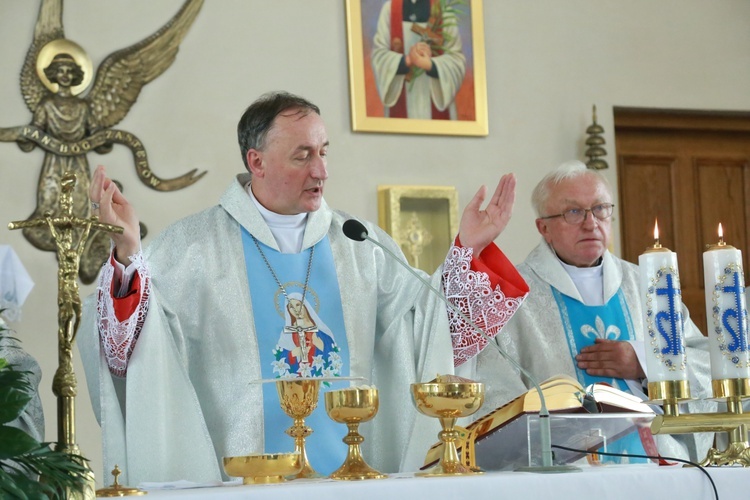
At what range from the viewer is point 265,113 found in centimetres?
415

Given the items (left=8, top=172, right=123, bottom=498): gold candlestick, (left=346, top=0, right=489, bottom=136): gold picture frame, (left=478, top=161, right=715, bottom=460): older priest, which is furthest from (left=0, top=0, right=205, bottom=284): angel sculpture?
(left=8, top=172, right=123, bottom=498): gold candlestick

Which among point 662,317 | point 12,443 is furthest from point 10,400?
point 662,317

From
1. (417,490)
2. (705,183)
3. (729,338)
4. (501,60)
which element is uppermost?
(501,60)

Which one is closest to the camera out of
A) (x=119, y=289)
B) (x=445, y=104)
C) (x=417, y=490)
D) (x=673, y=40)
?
(x=417, y=490)

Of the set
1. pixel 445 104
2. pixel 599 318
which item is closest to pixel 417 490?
pixel 599 318

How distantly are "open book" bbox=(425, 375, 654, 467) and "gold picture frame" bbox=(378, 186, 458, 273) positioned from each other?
3.89m

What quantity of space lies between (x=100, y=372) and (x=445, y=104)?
4.14 metres

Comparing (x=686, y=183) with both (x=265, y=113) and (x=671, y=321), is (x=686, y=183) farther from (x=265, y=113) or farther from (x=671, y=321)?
(x=671, y=321)

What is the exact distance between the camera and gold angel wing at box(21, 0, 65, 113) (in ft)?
21.8

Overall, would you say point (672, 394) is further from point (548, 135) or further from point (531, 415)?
point (548, 135)

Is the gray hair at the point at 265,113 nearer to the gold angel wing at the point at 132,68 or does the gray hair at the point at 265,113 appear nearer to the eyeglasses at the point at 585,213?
the eyeglasses at the point at 585,213

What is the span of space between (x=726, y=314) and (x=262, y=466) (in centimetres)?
112

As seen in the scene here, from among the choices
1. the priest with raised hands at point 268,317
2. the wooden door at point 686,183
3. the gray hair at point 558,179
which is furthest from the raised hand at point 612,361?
the wooden door at point 686,183

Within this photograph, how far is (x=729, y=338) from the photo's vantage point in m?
2.87
